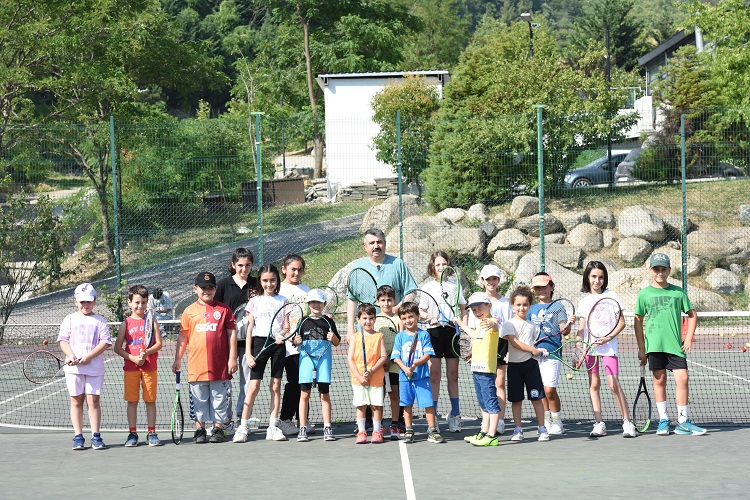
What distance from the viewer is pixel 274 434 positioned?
340 inches

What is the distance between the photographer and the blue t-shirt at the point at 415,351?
27.5 feet

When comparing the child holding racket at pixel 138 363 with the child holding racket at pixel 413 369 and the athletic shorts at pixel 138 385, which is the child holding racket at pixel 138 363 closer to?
the athletic shorts at pixel 138 385

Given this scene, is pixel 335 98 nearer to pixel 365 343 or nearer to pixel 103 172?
pixel 103 172

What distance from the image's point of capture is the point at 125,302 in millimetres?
16844

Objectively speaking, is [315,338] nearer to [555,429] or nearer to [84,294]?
[84,294]

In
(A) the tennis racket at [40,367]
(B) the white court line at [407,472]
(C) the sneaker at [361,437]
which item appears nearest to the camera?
(B) the white court line at [407,472]

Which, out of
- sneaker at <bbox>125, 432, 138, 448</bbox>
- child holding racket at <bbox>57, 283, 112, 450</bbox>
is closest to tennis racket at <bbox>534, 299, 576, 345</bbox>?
sneaker at <bbox>125, 432, 138, 448</bbox>

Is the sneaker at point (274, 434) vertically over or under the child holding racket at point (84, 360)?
under

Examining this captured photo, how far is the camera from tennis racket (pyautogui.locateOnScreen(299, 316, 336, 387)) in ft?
28.4

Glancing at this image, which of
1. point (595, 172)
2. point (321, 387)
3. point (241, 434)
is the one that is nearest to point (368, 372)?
point (321, 387)

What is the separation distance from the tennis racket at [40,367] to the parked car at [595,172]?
34.0ft

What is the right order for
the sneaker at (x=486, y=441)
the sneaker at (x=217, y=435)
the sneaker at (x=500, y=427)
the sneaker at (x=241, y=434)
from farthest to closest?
the sneaker at (x=500, y=427) < the sneaker at (x=217, y=435) < the sneaker at (x=241, y=434) < the sneaker at (x=486, y=441)

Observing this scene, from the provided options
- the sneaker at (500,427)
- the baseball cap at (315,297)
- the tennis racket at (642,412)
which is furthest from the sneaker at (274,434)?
the tennis racket at (642,412)

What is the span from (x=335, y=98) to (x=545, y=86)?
42.0 ft
